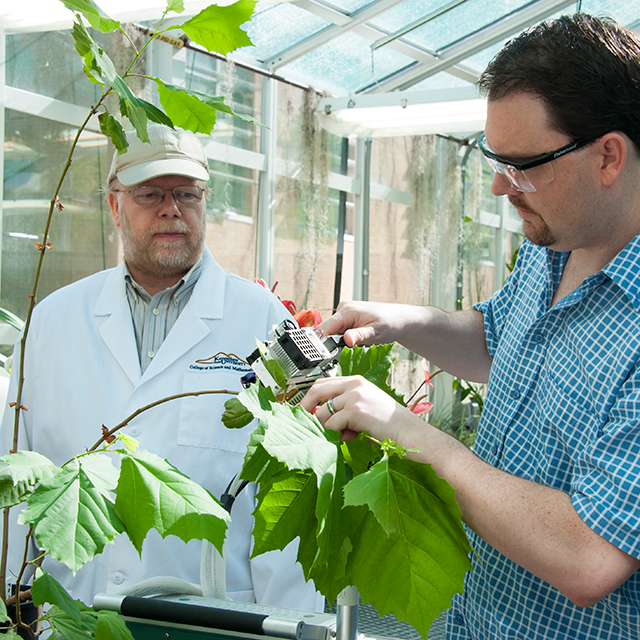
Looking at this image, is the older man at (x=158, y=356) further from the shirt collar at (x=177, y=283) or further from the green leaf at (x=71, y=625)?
the green leaf at (x=71, y=625)

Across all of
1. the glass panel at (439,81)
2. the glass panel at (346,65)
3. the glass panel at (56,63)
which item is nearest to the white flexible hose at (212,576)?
the glass panel at (56,63)

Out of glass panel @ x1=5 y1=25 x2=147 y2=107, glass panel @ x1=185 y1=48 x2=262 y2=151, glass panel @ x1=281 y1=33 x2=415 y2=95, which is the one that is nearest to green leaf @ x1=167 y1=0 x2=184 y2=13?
glass panel @ x1=5 y1=25 x2=147 y2=107

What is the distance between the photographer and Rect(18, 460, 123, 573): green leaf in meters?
0.60

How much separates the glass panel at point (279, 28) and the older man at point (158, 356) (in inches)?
106

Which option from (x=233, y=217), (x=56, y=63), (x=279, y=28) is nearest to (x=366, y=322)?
(x=56, y=63)

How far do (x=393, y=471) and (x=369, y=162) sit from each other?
476 cm

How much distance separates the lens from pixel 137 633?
826 mm

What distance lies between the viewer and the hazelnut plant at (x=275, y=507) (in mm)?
651

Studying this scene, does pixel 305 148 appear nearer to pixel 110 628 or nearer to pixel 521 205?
pixel 521 205

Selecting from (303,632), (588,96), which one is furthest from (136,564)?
(588,96)

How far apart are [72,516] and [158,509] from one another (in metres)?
A: 0.08

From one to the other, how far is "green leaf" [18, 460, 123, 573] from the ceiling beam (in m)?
4.86

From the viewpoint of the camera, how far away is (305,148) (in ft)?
15.3

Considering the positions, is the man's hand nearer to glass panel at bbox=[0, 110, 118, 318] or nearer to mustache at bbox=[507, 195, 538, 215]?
mustache at bbox=[507, 195, 538, 215]
